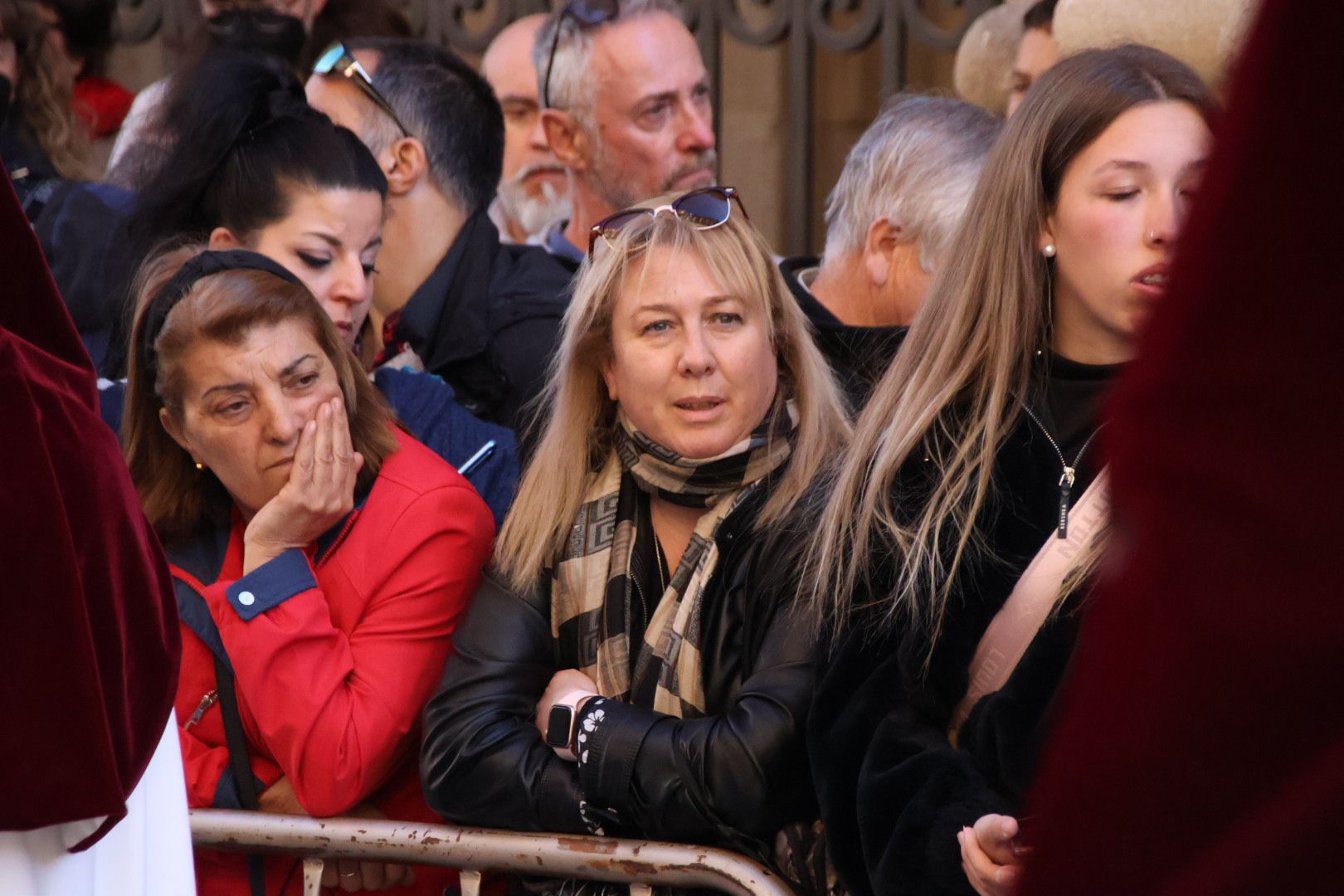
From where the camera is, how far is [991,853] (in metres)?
2.26

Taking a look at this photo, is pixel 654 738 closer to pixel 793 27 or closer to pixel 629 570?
pixel 629 570

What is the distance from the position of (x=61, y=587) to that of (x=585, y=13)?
3282 mm

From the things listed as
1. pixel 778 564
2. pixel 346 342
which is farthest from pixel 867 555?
pixel 346 342

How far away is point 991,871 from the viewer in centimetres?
225

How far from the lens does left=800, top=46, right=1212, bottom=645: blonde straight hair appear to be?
8.55 feet

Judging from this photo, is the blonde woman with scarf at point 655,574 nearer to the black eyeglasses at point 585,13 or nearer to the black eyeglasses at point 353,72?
the black eyeglasses at point 353,72

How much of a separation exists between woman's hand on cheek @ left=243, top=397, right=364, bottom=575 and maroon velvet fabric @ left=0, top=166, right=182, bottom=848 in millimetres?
1100

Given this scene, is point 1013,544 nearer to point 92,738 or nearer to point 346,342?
point 92,738

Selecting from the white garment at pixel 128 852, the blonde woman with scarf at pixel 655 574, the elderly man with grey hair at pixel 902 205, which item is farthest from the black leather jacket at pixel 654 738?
the elderly man with grey hair at pixel 902 205

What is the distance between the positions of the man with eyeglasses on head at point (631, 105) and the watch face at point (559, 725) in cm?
203

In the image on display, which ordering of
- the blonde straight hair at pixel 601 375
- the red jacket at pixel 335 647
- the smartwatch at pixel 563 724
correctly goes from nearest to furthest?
the smartwatch at pixel 563 724 < the red jacket at pixel 335 647 < the blonde straight hair at pixel 601 375

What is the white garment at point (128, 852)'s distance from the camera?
1858 millimetres

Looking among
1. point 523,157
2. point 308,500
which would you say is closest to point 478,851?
point 308,500

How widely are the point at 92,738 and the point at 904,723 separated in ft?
4.04
